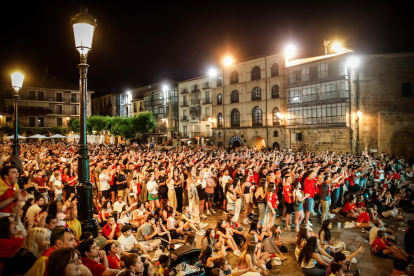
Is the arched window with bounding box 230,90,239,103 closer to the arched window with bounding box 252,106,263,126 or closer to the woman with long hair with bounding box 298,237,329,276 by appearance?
the arched window with bounding box 252,106,263,126

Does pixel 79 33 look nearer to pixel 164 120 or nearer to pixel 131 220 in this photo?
pixel 131 220

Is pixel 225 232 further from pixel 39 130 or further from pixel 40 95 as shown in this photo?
pixel 40 95

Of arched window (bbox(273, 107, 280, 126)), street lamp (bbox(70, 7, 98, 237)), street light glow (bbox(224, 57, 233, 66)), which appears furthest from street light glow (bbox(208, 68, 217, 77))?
street lamp (bbox(70, 7, 98, 237))

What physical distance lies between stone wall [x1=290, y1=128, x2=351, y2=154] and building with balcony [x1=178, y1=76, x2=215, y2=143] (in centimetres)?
1435

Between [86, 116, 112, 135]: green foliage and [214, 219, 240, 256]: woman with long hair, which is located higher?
[86, 116, 112, 135]: green foliage

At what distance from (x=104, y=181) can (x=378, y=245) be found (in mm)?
8939

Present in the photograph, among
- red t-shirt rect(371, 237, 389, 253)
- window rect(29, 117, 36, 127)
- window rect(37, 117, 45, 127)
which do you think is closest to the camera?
red t-shirt rect(371, 237, 389, 253)

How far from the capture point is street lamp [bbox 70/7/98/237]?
4555mm

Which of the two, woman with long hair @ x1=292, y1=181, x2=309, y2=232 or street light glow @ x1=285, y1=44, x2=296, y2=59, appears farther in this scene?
street light glow @ x1=285, y1=44, x2=296, y2=59

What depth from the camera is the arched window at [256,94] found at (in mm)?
34438

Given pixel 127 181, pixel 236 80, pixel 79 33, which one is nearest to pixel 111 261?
pixel 79 33

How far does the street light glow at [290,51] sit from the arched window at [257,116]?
7.56 metres

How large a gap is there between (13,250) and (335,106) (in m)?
28.4

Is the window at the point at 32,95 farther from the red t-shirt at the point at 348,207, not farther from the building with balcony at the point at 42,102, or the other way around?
the red t-shirt at the point at 348,207
